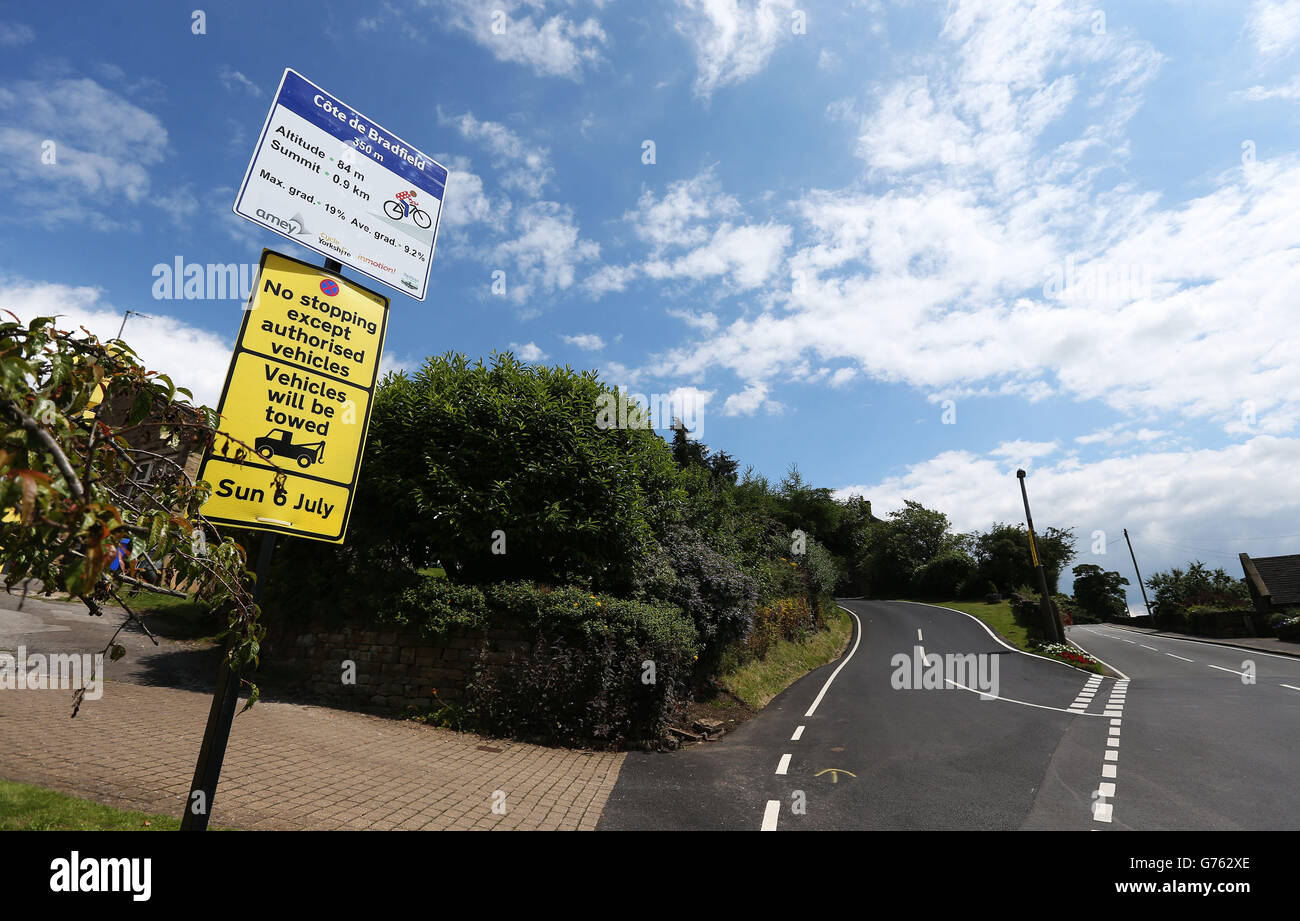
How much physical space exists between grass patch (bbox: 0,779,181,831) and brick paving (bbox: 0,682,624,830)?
0.86 feet

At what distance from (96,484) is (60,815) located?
4254 millimetres

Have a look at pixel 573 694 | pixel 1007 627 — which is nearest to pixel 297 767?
pixel 573 694

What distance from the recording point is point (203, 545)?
95.7 inches

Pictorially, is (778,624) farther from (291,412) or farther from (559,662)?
(291,412)

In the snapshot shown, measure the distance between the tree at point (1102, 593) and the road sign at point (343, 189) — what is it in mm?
63918

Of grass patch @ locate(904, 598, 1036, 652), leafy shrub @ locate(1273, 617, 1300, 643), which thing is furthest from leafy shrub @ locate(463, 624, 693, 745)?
leafy shrub @ locate(1273, 617, 1300, 643)

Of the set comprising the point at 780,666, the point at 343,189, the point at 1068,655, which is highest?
the point at 343,189

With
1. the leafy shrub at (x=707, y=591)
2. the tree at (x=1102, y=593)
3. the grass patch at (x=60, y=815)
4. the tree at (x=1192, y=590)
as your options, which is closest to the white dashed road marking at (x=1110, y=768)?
the leafy shrub at (x=707, y=591)

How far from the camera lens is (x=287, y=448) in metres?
3.39

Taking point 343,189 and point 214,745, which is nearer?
point 214,745
